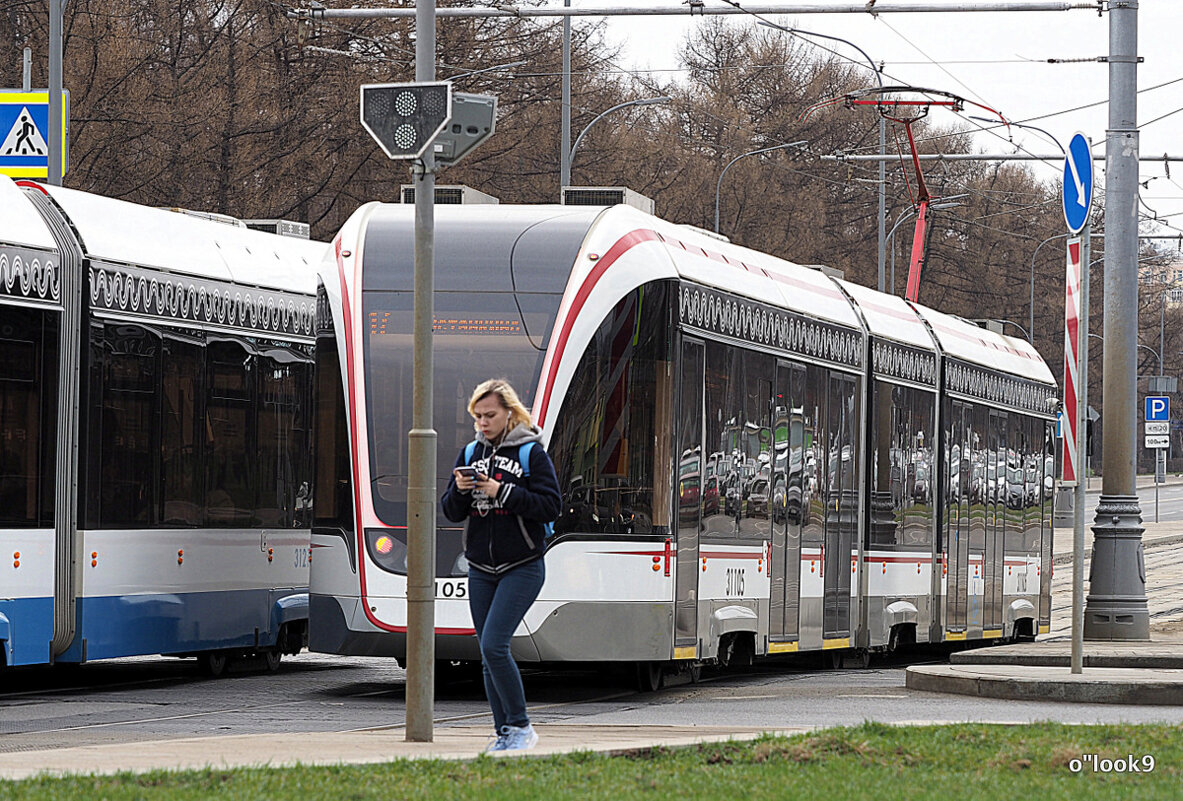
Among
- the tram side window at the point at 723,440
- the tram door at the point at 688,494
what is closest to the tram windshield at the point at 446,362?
the tram door at the point at 688,494

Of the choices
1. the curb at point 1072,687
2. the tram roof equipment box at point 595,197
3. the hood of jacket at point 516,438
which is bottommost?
the curb at point 1072,687

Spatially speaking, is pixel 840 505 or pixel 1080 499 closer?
pixel 1080 499

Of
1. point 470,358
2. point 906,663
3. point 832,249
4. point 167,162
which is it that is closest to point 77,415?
point 470,358

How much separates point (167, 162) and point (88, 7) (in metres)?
2.93

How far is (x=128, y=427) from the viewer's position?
48.8 ft

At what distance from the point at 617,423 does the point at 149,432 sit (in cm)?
336

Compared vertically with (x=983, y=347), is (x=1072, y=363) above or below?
below

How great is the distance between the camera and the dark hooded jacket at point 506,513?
9.97m

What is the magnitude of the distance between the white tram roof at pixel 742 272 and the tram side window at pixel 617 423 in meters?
0.58

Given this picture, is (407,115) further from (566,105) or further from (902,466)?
(566,105)

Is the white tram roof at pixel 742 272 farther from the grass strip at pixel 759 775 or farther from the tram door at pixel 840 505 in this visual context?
the grass strip at pixel 759 775

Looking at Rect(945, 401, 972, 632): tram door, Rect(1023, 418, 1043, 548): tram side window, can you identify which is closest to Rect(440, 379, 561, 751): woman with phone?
Rect(945, 401, 972, 632): tram door

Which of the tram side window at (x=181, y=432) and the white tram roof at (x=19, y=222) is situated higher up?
the white tram roof at (x=19, y=222)

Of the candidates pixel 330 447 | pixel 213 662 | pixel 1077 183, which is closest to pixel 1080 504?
pixel 1077 183
